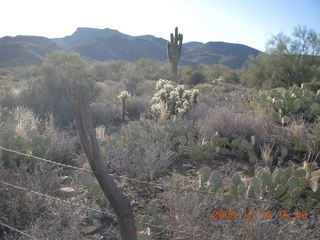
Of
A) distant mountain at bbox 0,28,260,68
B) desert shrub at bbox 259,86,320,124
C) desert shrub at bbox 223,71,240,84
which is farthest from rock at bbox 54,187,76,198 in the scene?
distant mountain at bbox 0,28,260,68

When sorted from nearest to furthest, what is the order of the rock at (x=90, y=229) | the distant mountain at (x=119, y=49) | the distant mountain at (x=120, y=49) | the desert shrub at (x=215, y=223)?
the desert shrub at (x=215, y=223)
the rock at (x=90, y=229)
the distant mountain at (x=120, y=49)
the distant mountain at (x=119, y=49)

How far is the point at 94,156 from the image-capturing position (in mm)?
2295

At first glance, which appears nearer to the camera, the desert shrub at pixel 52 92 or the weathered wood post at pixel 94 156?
the weathered wood post at pixel 94 156

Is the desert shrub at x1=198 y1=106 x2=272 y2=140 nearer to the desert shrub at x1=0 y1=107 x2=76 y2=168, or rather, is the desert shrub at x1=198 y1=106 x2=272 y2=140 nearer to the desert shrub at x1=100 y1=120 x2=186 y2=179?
the desert shrub at x1=100 y1=120 x2=186 y2=179

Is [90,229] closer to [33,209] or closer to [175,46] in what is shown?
[33,209]

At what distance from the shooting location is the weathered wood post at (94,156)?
2191 mm

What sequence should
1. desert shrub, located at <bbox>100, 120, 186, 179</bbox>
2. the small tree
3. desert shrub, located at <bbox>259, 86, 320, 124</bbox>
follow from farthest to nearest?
the small tree → desert shrub, located at <bbox>259, 86, 320, 124</bbox> → desert shrub, located at <bbox>100, 120, 186, 179</bbox>

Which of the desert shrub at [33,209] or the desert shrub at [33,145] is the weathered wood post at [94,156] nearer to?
the desert shrub at [33,209]

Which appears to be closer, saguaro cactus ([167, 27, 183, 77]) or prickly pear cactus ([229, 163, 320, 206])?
prickly pear cactus ([229, 163, 320, 206])

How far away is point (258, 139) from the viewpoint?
669 cm

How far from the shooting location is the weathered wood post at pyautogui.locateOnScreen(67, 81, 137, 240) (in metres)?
2.19

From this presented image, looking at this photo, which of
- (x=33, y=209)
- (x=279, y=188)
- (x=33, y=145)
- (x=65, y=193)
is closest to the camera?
(x=33, y=209)
